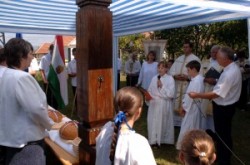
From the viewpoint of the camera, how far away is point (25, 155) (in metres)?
2.20

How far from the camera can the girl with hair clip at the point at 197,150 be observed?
149cm

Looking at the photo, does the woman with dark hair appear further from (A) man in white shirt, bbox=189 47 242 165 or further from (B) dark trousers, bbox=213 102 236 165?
(B) dark trousers, bbox=213 102 236 165

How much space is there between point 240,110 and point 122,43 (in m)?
16.5

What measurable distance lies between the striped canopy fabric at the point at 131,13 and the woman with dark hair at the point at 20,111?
1818 millimetres

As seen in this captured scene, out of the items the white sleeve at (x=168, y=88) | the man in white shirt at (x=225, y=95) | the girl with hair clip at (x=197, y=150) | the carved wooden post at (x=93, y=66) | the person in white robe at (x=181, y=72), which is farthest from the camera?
the person in white robe at (x=181, y=72)

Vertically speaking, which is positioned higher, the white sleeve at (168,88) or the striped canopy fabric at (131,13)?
the striped canopy fabric at (131,13)

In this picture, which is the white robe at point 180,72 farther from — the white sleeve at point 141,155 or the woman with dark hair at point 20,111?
the white sleeve at point 141,155

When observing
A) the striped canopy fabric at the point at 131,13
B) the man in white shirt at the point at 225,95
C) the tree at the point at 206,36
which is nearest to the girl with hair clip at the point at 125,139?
the striped canopy fabric at the point at 131,13

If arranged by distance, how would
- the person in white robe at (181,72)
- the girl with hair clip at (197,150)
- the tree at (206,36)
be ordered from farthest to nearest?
the tree at (206,36), the person in white robe at (181,72), the girl with hair clip at (197,150)

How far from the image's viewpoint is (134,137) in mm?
1787

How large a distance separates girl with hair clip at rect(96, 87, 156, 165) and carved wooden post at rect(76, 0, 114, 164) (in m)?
0.42

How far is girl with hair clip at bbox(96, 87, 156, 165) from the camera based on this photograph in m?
1.76

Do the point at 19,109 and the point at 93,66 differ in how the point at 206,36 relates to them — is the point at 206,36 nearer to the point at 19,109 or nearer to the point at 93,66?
the point at 93,66

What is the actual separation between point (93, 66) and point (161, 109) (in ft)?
9.47
